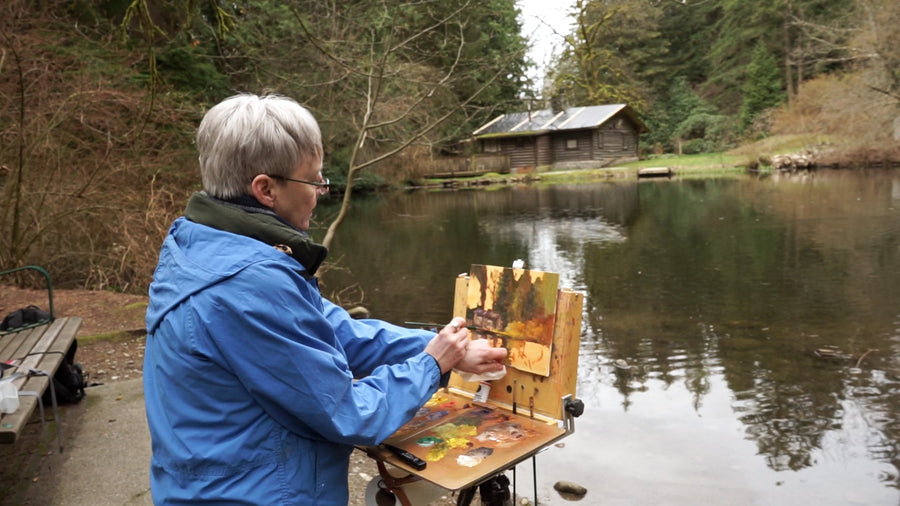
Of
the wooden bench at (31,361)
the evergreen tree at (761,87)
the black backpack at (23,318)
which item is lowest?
the wooden bench at (31,361)

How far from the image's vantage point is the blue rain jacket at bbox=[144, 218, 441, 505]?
1.41 meters

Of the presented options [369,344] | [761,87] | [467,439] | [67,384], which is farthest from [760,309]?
[761,87]

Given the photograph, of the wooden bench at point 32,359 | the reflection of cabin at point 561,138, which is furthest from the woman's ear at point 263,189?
the reflection of cabin at point 561,138

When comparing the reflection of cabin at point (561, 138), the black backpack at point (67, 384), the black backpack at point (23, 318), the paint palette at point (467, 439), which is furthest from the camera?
the reflection of cabin at point (561, 138)

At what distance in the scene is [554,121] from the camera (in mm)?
42375

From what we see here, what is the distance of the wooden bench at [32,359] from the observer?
277 cm

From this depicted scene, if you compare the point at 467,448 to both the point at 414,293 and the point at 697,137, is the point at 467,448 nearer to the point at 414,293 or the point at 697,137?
the point at 414,293

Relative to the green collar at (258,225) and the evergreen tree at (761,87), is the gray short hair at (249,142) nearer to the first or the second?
the green collar at (258,225)

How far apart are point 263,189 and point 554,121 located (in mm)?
42003

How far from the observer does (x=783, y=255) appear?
1130 centimetres

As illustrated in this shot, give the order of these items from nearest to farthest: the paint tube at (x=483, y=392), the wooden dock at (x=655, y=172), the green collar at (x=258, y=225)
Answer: the green collar at (x=258, y=225) → the paint tube at (x=483, y=392) → the wooden dock at (x=655, y=172)

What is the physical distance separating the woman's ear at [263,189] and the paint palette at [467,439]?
2.37 ft

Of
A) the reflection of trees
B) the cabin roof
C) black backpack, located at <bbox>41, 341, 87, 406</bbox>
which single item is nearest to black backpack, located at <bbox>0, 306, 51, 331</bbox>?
black backpack, located at <bbox>41, 341, 87, 406</bbox>

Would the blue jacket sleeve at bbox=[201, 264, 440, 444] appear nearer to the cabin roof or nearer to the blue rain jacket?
A: the blue rain jacket
